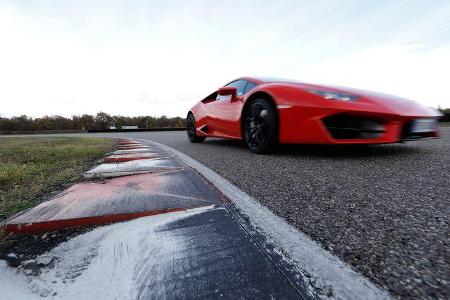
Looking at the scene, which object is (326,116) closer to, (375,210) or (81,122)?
(375,210)

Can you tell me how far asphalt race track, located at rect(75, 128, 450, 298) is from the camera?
2.46 ft

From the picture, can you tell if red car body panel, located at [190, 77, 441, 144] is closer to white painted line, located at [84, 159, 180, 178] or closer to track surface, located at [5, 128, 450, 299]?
track surface, located at [5, 128, 450, 299]

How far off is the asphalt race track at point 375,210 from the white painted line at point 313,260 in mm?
35

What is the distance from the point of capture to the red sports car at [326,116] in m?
2.60

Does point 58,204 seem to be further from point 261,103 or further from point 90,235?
point 261,103

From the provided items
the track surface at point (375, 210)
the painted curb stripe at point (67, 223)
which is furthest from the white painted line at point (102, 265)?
the track surface at point (375, 210)

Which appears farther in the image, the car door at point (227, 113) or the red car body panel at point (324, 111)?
the car door at point (227, 113)

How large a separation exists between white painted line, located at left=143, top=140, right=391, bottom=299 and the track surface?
1.4 inches

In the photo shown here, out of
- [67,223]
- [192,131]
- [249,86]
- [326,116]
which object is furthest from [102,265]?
[192,131]

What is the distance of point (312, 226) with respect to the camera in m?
1.06

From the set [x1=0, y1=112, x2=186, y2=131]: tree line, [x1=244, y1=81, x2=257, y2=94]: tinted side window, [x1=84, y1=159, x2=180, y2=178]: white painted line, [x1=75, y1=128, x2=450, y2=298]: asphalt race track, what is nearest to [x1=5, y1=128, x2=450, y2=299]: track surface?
[x1=75, y1=128, x2=450, y2=298]: asphalt race track

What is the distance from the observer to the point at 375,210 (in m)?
1.22

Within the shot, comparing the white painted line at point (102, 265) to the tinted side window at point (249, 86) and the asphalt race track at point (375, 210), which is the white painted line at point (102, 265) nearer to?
the asphalt race track at point (375, 210)

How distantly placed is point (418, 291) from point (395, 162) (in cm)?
204
